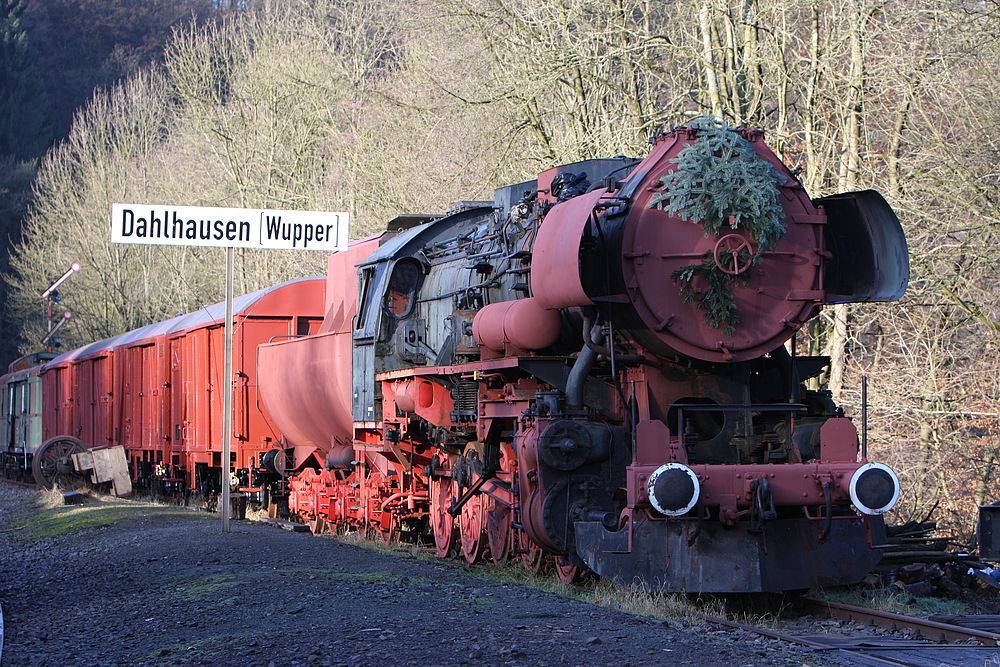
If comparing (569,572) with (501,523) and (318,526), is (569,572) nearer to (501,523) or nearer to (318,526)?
(501,523)

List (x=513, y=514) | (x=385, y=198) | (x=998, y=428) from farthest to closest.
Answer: (x=385, y=198), (x=998, y=428), (x=513, y=514)

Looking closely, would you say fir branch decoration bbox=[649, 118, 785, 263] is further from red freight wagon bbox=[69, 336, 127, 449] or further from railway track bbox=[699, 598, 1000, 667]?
red freight wagon bbox=[69, 336, 127, 449]

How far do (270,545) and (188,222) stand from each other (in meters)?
3.60

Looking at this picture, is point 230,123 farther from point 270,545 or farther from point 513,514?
point 513,514

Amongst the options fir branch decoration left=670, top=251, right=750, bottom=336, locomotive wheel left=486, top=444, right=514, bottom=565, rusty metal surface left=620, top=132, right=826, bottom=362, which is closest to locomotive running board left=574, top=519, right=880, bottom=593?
rusty metal surface left=620, top=132, right=826, bottom=362

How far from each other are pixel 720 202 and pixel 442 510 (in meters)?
5.01

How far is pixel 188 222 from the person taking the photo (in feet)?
40.4

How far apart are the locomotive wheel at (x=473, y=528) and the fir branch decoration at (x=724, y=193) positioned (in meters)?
3.60

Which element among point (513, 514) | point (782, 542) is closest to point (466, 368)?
point (513, 514)

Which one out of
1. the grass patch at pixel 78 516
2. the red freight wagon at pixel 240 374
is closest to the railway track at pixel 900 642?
the red freight wagon at pixel 240 374

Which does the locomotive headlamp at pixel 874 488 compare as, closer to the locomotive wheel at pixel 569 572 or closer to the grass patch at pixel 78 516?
the locomotive wheel at pixel 569 572

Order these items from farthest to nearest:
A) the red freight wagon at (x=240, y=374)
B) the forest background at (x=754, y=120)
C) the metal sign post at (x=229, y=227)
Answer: the red freight wagon at (x=240, y=374)
the forest background at (x=754, y=120)
the metal sign post at (x=229, y=227)

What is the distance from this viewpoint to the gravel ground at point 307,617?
235 inches

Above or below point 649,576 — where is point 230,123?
above
